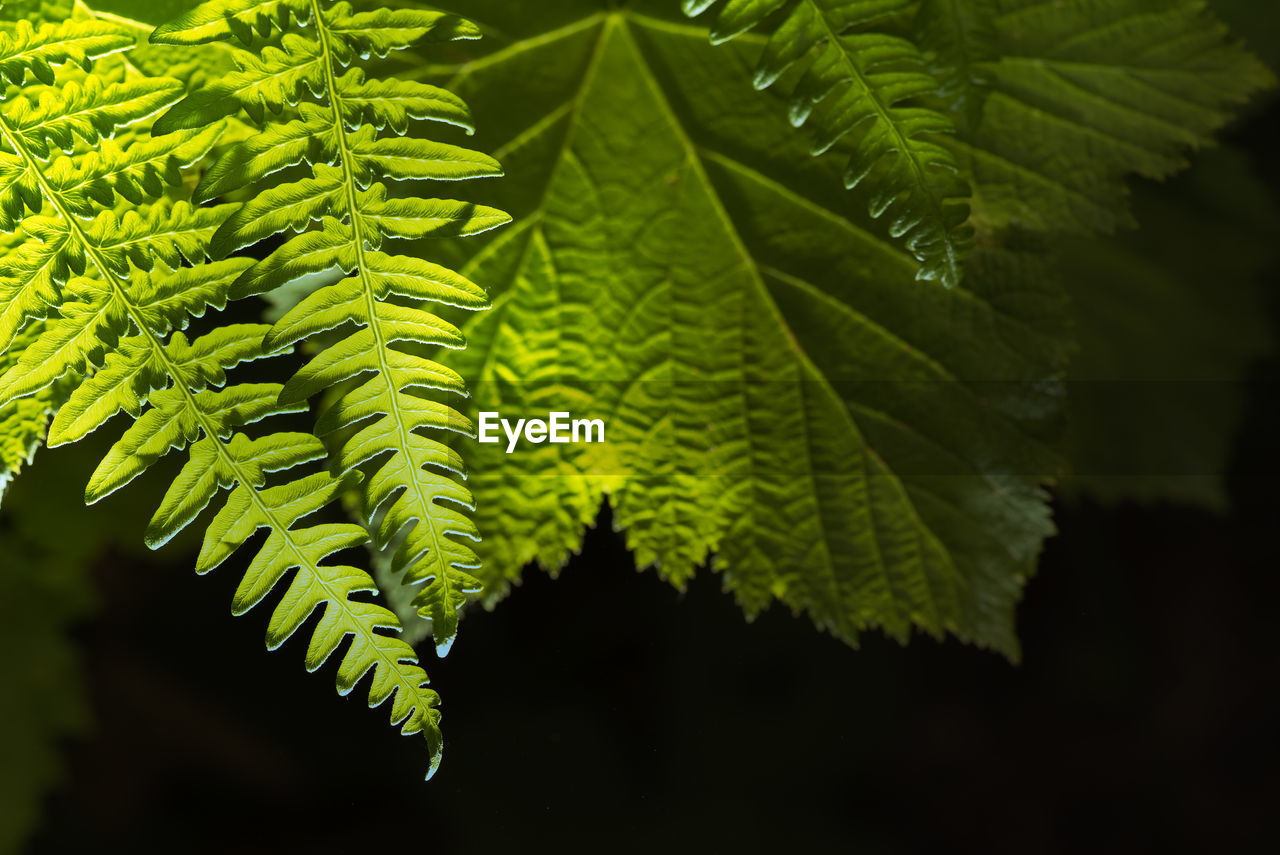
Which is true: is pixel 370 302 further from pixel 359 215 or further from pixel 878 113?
pixel 878 113

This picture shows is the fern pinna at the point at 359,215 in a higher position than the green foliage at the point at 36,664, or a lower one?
higher

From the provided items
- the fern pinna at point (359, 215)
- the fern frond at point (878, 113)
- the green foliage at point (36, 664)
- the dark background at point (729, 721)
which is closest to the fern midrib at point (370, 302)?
the fern pinna at point (359, 215)

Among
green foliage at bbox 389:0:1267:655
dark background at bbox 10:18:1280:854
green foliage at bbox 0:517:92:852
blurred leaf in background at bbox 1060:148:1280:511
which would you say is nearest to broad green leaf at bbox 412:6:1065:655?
green foliage at bbox 389:0:1267:655

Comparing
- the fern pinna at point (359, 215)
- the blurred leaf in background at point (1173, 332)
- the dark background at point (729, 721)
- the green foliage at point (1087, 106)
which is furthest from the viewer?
the blurred leaf in background at point (1173, 332)

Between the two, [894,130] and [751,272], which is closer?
[894,130]

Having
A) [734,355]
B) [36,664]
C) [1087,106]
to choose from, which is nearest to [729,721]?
[734,355]

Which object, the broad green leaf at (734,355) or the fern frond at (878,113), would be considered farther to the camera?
the broad green leaf at (734,355)

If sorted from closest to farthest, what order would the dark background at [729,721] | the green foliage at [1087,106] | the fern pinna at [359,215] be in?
1. the fern pinna at [359,215]
2. the green foliage at [1087,106]
3. the dark background at [729,721]

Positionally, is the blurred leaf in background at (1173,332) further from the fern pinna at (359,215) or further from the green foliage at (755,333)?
the fern pinna at (359,215)
